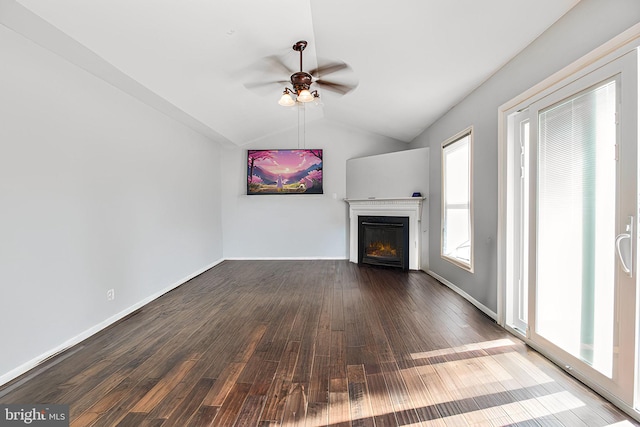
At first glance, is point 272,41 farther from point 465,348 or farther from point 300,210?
point 300,210

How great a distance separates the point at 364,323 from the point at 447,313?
953 millimetres

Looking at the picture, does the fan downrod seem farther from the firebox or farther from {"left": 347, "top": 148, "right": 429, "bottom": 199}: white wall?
the firebox

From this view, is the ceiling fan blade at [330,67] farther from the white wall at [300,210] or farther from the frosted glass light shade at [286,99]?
the white wall at [300,210]

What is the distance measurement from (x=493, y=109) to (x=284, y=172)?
402cm

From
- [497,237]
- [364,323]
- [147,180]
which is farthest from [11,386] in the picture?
[497,237]

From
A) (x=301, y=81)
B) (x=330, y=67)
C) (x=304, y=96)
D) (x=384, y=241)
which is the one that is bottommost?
(x=384, y=241)

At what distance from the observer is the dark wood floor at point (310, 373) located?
1561 mm

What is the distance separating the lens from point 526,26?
6.85ft

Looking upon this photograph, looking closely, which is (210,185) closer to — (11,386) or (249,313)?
(249,313)

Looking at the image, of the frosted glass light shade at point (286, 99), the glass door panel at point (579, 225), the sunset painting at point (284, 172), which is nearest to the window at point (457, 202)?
the glass door panel at point (579, 225)

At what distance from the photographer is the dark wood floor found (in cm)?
156

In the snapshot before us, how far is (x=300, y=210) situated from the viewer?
240 inches

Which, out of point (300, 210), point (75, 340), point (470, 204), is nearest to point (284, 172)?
point (300, 210)
